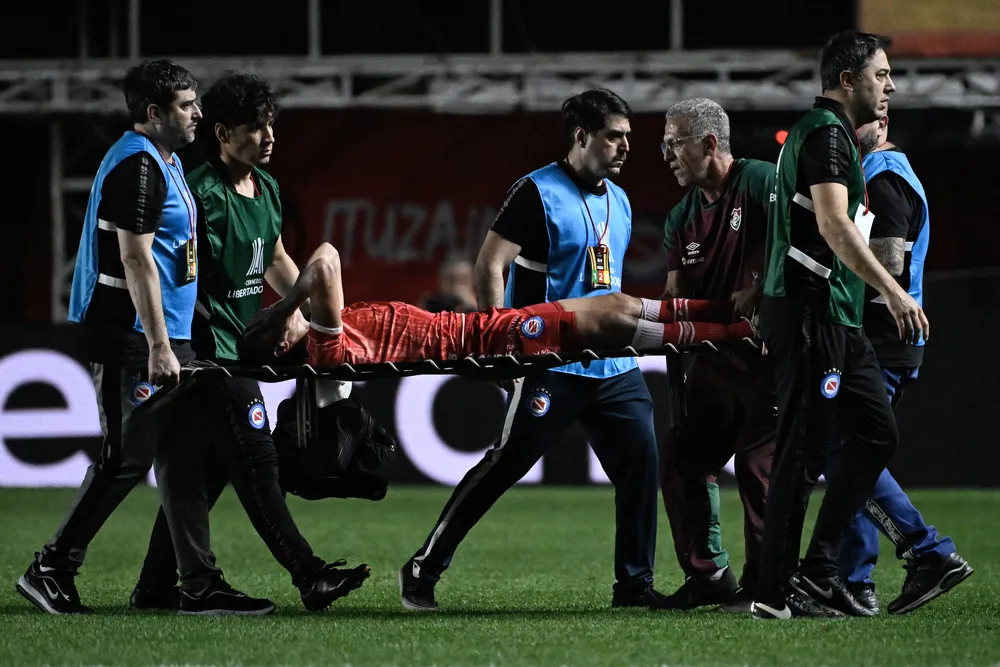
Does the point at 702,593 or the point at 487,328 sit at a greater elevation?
the point at 487,328

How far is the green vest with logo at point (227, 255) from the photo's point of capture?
5691 mm

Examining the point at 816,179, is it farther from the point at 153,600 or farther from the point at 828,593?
the point at 153,600

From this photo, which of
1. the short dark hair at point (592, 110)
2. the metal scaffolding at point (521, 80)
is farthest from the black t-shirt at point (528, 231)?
the metal scaffolding at point (521, 80)

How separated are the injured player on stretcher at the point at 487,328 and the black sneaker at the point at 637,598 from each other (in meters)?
0.90

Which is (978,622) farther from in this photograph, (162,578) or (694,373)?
(162,578)

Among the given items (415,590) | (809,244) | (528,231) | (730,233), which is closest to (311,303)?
(528,231)

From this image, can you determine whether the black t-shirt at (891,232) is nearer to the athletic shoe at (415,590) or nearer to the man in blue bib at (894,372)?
the man in blue bib at (894,372)

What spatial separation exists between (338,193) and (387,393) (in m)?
4.30

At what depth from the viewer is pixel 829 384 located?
5.09 meters

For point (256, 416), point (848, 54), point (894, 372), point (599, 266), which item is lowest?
point (256, 416)

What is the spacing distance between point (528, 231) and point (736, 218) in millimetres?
755

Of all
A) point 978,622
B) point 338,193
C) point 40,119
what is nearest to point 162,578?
point 978,622

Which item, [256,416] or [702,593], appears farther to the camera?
[702,593]

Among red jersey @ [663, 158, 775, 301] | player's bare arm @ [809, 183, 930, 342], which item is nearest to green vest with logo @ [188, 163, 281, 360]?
red jersey @ [663, 158, 775, 301]
